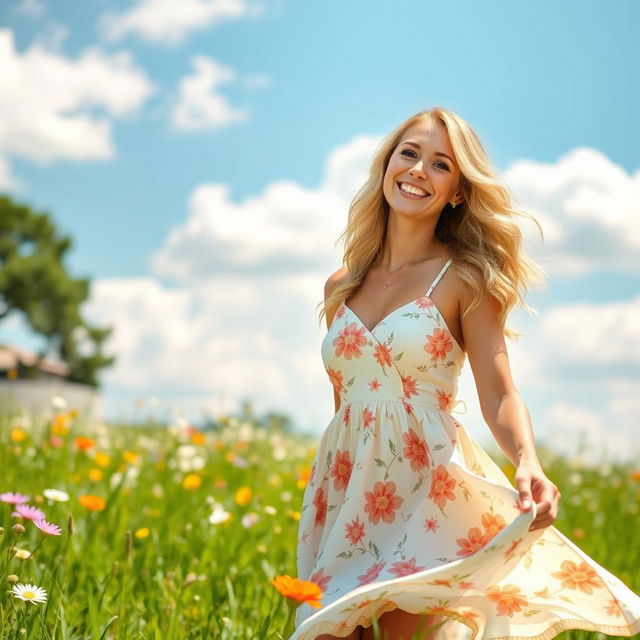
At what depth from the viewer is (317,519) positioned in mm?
2676

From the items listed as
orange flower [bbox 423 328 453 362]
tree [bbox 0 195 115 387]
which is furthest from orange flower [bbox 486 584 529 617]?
tree [bbox 0 195 115 387]

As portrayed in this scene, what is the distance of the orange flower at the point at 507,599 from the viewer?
2.31 metres

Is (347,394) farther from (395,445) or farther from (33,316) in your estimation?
(33,316)


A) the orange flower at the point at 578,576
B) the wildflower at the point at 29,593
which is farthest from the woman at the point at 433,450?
the wildflower at the point at 29,593

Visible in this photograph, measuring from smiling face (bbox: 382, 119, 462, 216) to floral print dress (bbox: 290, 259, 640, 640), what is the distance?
229mm

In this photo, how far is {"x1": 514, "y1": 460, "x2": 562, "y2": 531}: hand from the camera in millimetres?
2041

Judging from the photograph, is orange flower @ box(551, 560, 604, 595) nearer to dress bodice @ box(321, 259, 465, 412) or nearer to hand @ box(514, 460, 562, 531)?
hand @ box(514, 460, 562, 531)

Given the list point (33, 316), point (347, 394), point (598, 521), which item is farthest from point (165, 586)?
point (33, 316)

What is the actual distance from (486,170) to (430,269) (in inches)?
15.8

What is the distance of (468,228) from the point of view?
9.25 ft

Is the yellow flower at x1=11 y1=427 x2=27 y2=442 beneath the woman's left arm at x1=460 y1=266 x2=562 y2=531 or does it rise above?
above

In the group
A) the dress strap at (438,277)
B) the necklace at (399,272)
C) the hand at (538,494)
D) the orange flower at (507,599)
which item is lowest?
the orange flower at (507,599)

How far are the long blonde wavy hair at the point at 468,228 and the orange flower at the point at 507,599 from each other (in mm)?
724

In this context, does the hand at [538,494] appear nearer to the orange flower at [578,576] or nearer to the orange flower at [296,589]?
the orange flower at [578,576]
